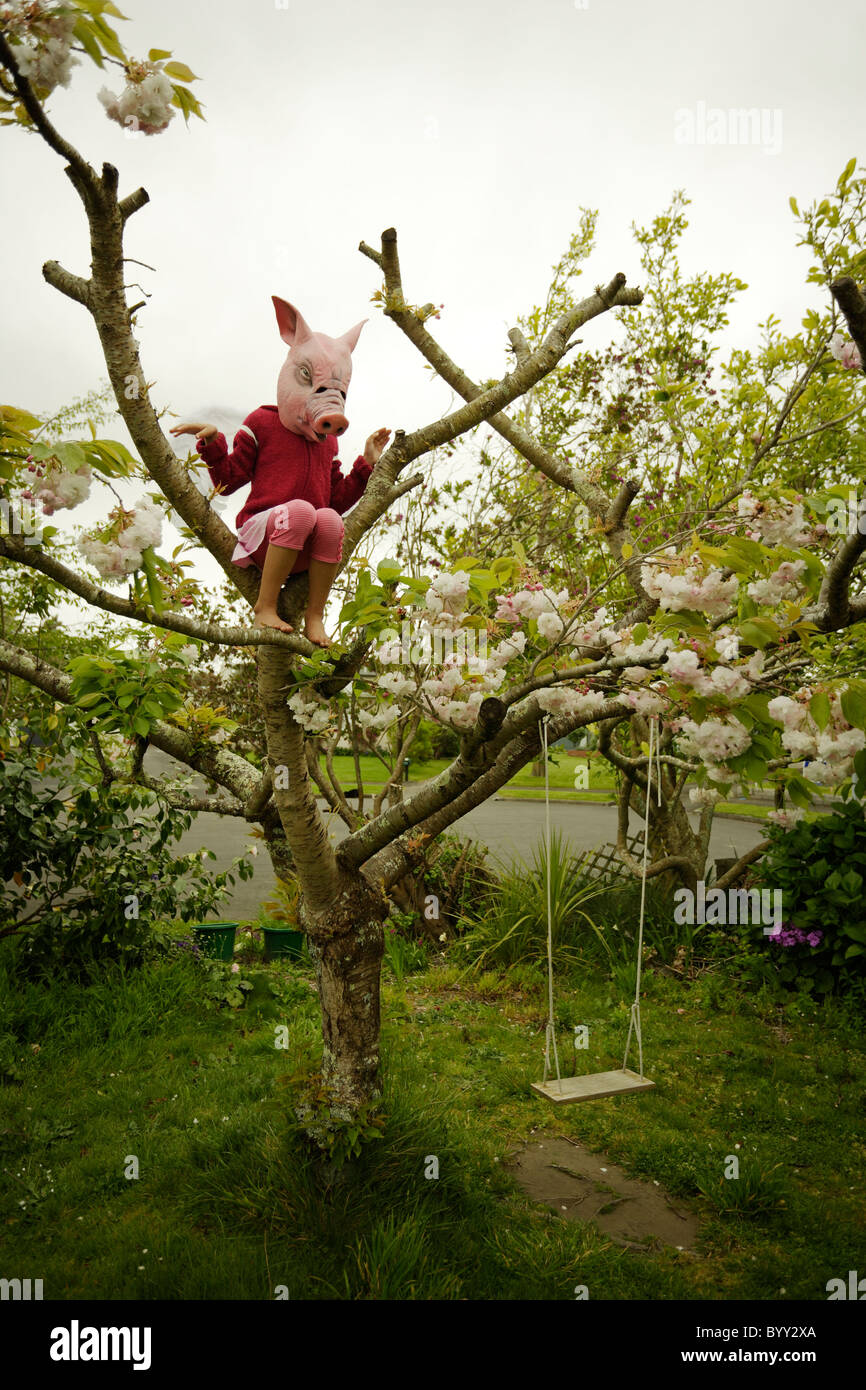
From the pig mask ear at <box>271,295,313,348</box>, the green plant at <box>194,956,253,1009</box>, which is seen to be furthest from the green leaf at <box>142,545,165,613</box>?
the green plant at <box>194,956,253,1009</box>

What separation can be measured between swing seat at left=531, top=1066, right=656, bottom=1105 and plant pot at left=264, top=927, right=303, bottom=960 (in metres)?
2.74

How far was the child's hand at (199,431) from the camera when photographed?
2.32m

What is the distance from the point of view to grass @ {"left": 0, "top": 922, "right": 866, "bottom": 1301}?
8.00 feet

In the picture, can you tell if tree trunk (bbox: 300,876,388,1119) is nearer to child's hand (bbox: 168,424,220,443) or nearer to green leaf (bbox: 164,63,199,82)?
child's hand (bbox: 168,424,220,443)

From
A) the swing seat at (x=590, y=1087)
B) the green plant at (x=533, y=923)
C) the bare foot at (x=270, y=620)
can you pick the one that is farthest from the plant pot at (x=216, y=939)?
the bare foot at (x=270, y=620)

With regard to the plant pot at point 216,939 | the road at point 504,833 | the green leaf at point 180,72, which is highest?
the green leaf at point 180,72

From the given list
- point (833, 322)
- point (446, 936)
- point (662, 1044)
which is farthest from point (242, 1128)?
point (833, 322)

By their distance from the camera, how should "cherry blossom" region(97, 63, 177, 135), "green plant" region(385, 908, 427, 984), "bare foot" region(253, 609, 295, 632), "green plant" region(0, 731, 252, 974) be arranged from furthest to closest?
"green plant" region(385, 908, 427, 984) < "green plant" region(0, 731, 252, 974) < "bare foot" region(253, 609, 295, 632) < "cherry blossom" region(97, 63, 177, 135)

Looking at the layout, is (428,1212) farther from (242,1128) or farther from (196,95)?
(196,95)

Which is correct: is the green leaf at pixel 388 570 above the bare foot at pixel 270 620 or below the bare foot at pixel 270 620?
above

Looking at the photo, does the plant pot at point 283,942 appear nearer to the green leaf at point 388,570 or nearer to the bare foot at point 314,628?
the bare foot at point 314,628

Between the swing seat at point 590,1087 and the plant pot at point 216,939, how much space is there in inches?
107

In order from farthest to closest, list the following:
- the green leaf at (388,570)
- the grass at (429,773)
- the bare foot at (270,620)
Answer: the grass at (429,773), the bare foot at (270,620), the green leaf at (388,570)

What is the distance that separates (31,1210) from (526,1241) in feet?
5.35
